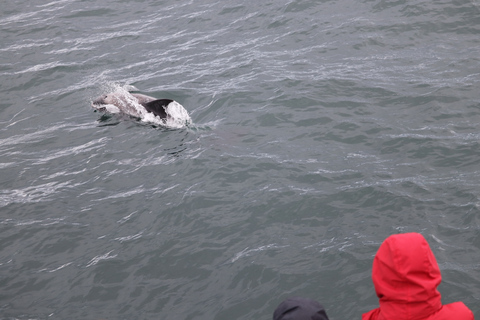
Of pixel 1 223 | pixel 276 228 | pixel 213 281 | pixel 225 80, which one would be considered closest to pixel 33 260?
pixel 1 223

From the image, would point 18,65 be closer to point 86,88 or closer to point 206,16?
point 86,88

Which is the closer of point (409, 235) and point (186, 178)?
point (409, 235)

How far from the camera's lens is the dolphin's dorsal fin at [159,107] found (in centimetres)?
1077

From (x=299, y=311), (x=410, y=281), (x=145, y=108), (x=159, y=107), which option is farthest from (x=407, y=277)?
(x=145, y=108)

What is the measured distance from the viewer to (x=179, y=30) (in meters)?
16.5

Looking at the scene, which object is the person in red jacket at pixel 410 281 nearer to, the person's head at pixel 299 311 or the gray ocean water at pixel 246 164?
the person's head at pixel 299 311

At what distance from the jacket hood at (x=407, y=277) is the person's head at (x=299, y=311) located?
0.65m

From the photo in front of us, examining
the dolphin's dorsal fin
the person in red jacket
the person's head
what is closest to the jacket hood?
the person in red jacket

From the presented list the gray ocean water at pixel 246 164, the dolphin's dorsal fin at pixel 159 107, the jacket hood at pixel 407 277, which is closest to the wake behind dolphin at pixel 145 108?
the dolphin's dorsal fin at pixel 159 107

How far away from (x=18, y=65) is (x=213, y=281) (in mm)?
11451

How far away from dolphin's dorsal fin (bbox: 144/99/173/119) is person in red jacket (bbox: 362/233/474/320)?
7.45m

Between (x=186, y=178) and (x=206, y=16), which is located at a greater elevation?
(x=206, y=16)

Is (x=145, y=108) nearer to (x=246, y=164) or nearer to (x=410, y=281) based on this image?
(x=246, y=164)

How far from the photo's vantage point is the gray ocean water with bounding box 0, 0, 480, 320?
6961 millimetres
